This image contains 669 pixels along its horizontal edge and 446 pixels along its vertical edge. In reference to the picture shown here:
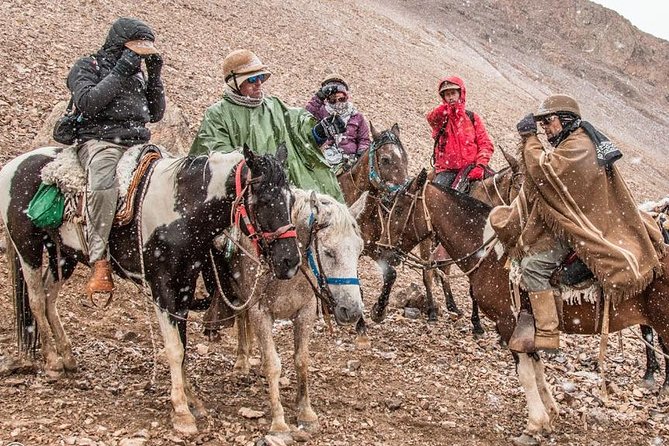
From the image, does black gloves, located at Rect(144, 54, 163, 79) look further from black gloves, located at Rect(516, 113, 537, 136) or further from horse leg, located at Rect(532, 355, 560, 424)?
horse leg, located at Rect(532, 355, 560, 424)

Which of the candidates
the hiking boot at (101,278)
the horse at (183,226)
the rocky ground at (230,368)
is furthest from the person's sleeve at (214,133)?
the rocky ground at (230,368)

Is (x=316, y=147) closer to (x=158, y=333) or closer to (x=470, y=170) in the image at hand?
(x=158, y=333)

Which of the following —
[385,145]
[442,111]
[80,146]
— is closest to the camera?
[80,146]

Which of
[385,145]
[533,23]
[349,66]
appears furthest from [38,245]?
[533,23]

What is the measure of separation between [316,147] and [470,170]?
3.64 m

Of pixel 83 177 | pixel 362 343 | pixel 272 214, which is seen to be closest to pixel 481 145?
pixel 362 343

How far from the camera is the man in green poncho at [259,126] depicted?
557 centimetres

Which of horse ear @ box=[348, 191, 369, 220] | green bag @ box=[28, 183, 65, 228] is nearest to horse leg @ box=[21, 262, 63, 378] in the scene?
green bag @ box=[28, 183, 65, 228]

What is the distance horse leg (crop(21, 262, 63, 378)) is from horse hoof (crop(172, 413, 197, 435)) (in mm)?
1518

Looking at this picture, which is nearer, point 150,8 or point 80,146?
point 80,146

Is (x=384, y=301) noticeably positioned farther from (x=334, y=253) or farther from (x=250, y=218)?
(x=250, y=218)

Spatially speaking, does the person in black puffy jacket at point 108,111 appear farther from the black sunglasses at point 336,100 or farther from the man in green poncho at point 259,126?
the black sunglasses at point 336,100

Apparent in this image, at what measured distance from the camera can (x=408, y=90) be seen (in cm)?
2198

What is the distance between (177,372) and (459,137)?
17.8 feet
